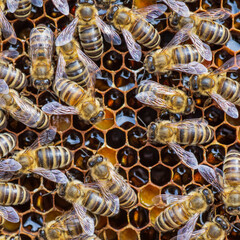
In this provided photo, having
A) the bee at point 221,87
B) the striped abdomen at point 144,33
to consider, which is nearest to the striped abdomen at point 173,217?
the bee at point 221,87

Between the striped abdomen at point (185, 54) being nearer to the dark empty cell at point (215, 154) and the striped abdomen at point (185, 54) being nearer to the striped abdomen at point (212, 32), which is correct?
the striped abdomen at point (212, 32)

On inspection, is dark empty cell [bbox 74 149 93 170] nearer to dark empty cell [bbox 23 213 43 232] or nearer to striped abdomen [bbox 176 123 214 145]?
dark empty cell [bbox 23 213 43 232]

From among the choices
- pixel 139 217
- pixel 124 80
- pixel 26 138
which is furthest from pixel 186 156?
pixel 26 138

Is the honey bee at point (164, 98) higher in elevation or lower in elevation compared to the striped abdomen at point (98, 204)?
higher

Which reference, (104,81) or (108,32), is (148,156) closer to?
(104,81)

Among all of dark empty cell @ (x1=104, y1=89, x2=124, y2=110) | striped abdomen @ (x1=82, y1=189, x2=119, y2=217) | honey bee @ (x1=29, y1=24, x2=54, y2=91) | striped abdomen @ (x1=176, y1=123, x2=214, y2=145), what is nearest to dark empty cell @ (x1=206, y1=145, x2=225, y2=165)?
striped abdomen @ (x1=176, y1=123, x2=214, y2=145)
